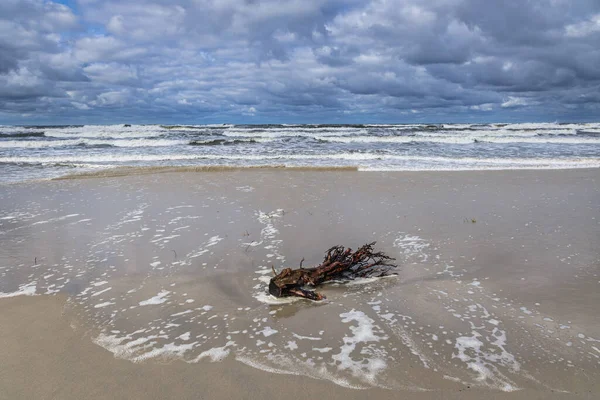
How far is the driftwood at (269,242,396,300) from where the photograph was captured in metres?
3.71

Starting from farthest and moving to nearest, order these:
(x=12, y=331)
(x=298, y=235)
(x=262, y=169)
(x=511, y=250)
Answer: (x=262, y=169) < (x=298, y=235) < (x=511, y=250) < (x=12, y=331)

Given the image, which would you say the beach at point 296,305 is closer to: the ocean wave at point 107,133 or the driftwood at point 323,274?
the driftwood at point 323,274

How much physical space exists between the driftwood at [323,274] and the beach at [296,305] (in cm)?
12

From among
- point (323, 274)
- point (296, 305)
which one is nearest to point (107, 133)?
point (323, 274)

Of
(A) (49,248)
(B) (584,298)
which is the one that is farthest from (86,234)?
(B) (584,298)

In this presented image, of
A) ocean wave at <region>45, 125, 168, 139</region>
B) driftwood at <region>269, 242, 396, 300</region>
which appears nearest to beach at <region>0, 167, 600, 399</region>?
driftwood at <region>269, 242, 396, 300</region>

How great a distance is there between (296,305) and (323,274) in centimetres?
52

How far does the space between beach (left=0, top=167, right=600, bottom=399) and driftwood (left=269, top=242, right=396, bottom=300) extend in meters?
0.12

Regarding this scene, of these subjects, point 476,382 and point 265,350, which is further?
point 265,350

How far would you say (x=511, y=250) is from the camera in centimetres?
496

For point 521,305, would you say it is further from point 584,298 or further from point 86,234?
point 86,234

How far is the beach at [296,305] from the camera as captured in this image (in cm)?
256

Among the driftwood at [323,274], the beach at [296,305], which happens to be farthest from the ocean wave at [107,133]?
the driftwood at [323,274]

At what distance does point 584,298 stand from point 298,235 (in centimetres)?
341
